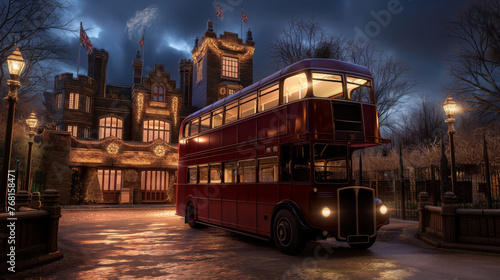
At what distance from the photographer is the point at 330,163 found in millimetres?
8492

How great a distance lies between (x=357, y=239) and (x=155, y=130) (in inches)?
1015

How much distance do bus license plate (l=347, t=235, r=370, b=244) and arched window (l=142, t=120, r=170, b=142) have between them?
24884 mm

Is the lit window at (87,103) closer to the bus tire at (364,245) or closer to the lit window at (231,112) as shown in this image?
the lit window at (231,112)

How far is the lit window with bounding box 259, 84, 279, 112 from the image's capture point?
9.59 metres

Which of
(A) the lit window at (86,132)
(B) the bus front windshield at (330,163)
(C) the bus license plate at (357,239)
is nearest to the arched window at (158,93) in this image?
(A) the lit window at (86,132)

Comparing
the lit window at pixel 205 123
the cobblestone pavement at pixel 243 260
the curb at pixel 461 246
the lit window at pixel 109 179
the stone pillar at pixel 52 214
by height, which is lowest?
the cobblestone pavement at pixel 243 260

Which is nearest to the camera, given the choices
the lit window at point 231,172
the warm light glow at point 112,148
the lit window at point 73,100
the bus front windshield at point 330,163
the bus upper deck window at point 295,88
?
the bus front windshield at point 330,163

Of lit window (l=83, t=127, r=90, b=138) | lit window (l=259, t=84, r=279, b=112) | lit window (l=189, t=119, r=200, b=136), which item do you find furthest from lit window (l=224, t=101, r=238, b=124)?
lit window (l=83, t=127, r=90, b=138)

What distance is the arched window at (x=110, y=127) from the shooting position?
30.8 metres

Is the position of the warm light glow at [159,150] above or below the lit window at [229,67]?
below

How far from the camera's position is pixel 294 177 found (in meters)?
8.70

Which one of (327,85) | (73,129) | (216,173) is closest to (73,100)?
(73,129)

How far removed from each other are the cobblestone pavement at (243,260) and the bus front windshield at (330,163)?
183 cm

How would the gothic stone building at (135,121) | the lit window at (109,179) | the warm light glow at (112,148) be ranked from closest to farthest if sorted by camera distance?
1. the gothic stone building at (135,121)
2. the warm light glow at (112,148)
3. the lit window at (109,179)
